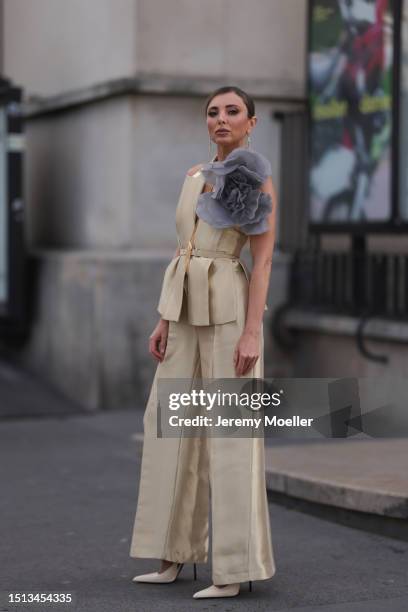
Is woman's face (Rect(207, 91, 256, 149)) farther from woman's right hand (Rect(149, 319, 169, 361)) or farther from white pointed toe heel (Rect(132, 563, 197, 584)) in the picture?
white pointed toe heel (Rect(132, 563, 197, 584))

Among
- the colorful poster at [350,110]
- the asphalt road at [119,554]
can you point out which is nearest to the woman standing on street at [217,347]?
the asphalt road at [119,554]

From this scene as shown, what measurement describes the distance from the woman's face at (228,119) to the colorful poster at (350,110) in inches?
198

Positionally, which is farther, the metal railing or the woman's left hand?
the metal railing

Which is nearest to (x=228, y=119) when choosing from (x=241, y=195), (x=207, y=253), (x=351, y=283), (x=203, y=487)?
(x=241, y=195)

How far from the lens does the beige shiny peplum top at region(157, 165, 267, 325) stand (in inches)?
187

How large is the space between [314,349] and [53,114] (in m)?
3.54

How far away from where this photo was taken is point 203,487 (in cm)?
493

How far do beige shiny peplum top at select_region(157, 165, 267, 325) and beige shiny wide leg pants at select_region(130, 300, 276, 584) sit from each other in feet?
0.21

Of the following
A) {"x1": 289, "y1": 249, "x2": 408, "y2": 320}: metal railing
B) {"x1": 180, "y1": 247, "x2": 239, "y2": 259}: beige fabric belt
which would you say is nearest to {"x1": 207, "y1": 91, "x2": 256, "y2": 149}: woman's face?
{"x1": 180, "y1": 247, "x2": 239, "y2": 259}: beige fabric belt

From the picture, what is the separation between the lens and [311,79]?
10406 millimetres

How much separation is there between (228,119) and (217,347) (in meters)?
0.86

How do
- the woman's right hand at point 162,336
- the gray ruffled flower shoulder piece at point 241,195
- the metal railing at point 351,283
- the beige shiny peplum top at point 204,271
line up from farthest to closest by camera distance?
the metal railing at point 351,283
the woman's right hand at point 162,336
the beige shiny peplum top at point 204,271
the gray ruffled flower shoulder piece at point 241,195

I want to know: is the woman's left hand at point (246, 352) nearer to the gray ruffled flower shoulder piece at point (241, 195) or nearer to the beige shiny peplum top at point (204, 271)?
the beige shiny peplum top at point (204, 271)

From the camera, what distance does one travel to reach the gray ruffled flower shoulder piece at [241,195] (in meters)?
4.65
